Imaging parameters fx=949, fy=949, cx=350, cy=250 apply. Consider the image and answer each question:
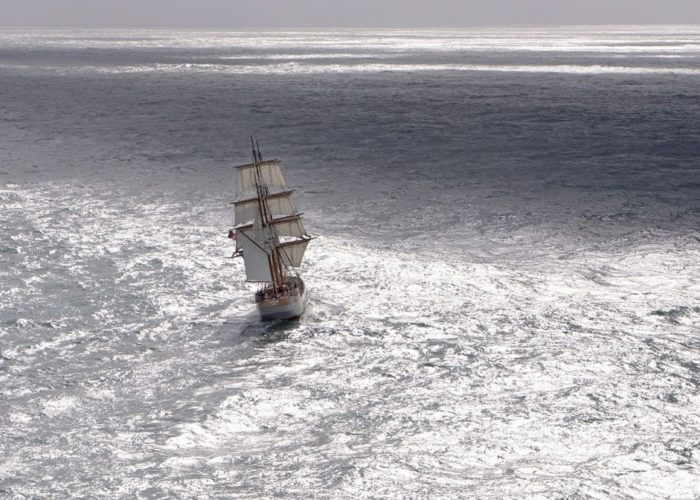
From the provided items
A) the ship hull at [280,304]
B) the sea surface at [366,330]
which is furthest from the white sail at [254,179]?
the ship hull at [280,304]

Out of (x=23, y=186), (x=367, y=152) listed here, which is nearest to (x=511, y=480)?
(x=23, y=186)

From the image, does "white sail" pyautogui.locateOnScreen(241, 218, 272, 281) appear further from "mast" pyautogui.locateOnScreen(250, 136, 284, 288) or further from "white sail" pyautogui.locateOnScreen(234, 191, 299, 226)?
"white sail" pyautogui.locateOnScreen(234, 191, 299, 226)

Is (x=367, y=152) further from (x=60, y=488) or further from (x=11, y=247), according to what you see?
(x=60, y=488)

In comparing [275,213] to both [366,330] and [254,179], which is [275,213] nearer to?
[254,179]

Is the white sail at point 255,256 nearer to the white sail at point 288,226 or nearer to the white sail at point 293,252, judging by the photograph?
the white sail at point 293,252

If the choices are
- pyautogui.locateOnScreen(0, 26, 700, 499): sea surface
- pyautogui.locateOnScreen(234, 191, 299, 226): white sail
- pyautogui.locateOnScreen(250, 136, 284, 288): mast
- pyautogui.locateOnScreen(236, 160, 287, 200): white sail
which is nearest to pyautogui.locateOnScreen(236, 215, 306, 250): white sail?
pyautogui.locateOnScreen(250, 136, 284, 288): mast

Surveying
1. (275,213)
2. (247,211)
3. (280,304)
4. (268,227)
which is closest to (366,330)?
(280,304)
